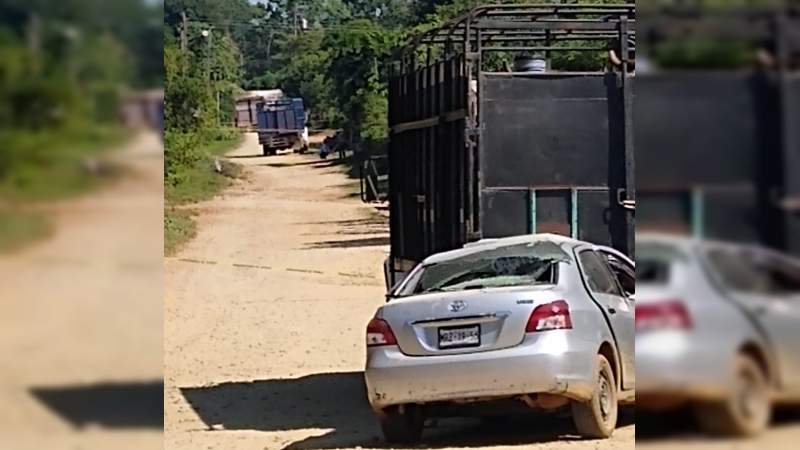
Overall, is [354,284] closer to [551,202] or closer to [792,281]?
[551,202]

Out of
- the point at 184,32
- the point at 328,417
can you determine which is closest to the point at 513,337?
the point at 328,417

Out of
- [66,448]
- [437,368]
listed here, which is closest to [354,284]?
[437,368]

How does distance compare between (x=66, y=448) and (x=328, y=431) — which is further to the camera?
(x=328, y=431)

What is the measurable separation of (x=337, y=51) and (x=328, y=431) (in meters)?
7.71

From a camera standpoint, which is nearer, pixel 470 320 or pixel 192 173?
pixel 470 320

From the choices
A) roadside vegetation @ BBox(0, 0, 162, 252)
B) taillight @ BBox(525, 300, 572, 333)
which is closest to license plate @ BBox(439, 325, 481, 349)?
taillight @ BBox(525, 300, 572, 333)

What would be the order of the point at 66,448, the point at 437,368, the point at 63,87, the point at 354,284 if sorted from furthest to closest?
the point at 354,284 < the point at 437,368 < the point at 66,448 < the point at 63,87

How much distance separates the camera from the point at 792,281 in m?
1.40

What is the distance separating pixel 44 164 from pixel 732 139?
1.19 meters

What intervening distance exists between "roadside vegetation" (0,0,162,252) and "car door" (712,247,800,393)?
1.15 metres

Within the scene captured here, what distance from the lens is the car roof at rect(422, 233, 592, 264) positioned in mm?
6379

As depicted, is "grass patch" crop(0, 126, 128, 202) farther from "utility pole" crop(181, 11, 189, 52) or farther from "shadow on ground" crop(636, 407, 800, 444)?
"utility pole" crop(181, 11, 189, 52)

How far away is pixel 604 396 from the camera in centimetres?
600

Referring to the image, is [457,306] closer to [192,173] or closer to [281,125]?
[281,125]
